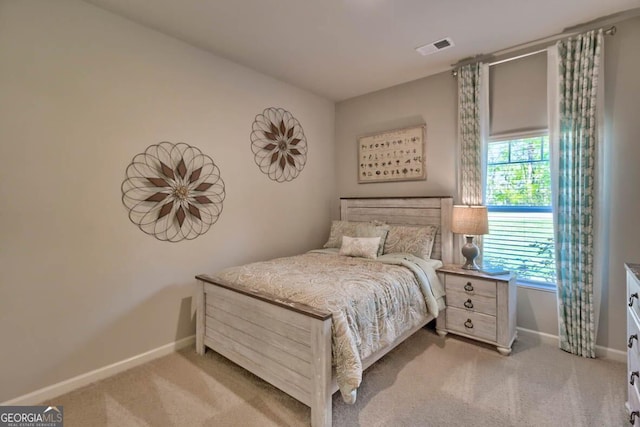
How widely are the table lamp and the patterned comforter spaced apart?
0.36m

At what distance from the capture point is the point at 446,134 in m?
3.26

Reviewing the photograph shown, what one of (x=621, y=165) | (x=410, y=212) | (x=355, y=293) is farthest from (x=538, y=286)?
(x=355, y=293)

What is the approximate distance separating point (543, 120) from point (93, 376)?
14.1ft

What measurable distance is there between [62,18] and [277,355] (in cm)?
275

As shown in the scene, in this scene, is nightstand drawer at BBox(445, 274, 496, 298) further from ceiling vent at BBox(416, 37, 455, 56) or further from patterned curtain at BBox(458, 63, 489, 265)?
ceiling vent at BBox(416, 37, 455, 56)

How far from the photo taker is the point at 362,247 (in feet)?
9.95

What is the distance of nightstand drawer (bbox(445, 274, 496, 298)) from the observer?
2.55 m

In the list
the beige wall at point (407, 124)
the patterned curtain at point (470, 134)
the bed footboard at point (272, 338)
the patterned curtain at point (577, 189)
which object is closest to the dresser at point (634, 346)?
the patterned curtain at point (577, 189)

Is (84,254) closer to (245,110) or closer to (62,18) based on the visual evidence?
(62,18)

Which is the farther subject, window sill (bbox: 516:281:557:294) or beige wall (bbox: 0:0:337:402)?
window sill (bbox: 516:281:557:294)

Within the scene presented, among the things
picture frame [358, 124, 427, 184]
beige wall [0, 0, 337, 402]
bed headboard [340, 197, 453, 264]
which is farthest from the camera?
picture frame [358, 124, 427, 184]

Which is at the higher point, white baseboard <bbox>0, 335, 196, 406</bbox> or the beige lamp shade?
the beige lamp shade

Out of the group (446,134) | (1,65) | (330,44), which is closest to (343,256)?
(446,134)

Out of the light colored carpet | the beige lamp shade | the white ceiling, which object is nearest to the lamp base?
the beige lamp shade
